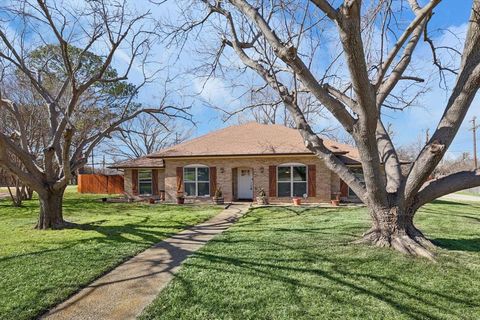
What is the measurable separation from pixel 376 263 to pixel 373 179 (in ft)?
5.20

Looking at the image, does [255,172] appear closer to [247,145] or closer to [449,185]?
[247,145]

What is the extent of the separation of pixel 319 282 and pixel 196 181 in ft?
43.7

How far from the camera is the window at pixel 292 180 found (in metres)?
16.2

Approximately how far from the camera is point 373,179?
5926mm

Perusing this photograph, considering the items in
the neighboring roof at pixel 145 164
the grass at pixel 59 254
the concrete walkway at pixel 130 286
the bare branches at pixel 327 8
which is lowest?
the concrete walkway at pixel 130 286

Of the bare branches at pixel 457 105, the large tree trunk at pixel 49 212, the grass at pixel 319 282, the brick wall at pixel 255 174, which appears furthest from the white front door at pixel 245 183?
the bare branches at pixel 457 105

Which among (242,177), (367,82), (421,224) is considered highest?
(367,82)

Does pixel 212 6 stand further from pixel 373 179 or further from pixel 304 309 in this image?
pixel 304 309

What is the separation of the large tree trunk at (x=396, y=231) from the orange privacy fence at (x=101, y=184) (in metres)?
23.7

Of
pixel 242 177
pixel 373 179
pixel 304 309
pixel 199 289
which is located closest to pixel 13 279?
pixel 199 289

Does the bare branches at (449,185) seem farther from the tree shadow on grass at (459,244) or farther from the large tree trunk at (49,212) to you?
the large tree trunk at (49,212)

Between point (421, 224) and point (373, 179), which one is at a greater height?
point (373, 179)

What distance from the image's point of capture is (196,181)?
56.7 ft

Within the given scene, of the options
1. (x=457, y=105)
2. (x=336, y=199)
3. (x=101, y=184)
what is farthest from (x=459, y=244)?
→ (x=101, y=184)
